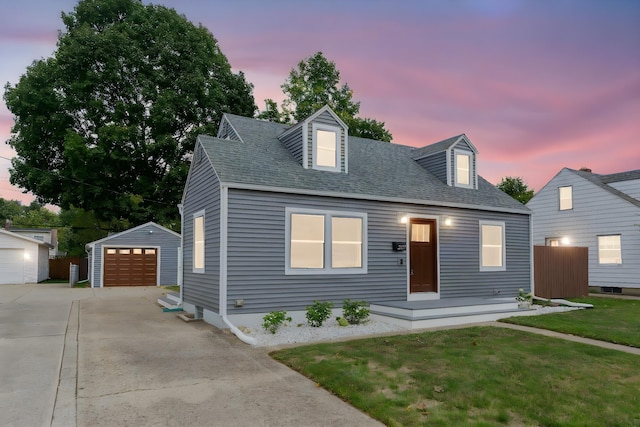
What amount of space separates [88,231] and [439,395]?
36007mm

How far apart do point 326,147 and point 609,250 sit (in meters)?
15.8

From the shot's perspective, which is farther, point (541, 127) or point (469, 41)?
point (541, 127)

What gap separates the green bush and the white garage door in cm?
2741

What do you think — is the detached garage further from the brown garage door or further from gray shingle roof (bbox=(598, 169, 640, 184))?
gray shingle roof (bbox=(598, 169, 640, 184))

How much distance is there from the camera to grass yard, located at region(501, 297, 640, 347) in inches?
347

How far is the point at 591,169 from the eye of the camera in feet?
83.9

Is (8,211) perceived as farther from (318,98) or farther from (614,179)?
(614,179)

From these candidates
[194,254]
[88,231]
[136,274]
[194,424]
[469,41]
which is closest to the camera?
[194,424]

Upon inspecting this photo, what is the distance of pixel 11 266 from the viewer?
2873cm

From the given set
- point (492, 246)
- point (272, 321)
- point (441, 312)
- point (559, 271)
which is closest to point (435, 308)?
point (441, 312)

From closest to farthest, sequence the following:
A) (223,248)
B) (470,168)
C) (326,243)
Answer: (223,248) → (326,243) → (470,168)

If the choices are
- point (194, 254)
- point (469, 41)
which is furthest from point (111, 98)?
point (469, 41)

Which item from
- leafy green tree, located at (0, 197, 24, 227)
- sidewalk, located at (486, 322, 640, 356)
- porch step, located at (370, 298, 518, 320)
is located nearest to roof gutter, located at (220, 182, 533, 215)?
porch step, located at (370, 298, 518, 320)

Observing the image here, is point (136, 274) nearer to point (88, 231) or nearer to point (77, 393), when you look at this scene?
point (88, 231)
